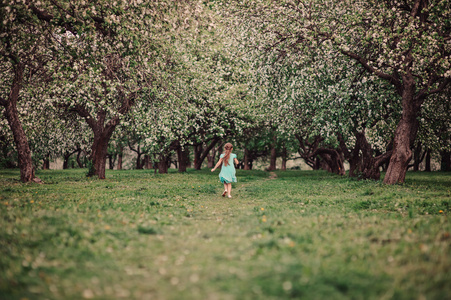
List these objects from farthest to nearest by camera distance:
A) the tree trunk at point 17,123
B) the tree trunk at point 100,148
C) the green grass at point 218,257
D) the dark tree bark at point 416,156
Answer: the dark tree bark at point 416,156
the tree trunk at point 100,148
the tree trunk at point 17,123
the green grass at point 218,257

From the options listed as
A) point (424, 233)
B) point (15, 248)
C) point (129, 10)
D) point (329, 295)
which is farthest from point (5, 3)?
point (424, 233)

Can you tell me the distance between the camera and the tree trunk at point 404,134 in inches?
722

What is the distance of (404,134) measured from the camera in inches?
736

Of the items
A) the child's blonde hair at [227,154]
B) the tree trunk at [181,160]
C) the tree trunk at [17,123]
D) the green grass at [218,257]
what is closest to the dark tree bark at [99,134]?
the tree trunk at [17,123]

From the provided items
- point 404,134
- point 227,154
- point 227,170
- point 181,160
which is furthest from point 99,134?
point 404,134

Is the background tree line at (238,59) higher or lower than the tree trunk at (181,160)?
higher

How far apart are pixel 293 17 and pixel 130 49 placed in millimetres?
8672

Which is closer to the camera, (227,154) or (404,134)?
(227,154)

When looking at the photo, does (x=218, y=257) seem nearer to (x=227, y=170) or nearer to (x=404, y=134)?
(x=227, y=170)

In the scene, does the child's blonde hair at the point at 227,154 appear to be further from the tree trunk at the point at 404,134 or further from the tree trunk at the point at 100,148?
the tree trunk at the point at 100,148

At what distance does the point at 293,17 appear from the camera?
1709 centimetres

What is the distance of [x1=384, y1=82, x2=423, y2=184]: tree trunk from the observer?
722 inches

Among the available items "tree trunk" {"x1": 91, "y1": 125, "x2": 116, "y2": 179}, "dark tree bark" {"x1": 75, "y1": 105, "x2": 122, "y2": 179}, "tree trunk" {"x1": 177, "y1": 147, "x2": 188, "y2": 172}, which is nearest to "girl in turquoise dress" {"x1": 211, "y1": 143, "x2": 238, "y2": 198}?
"dark tree bark" {"x1": 75, "y1": 105, "x2": 122, "y2": 179}

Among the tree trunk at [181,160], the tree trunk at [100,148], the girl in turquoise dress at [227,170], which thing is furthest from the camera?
the tree trunk at [181,160]
